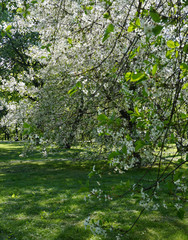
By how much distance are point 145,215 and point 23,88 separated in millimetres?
8314

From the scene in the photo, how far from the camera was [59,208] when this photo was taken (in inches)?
274

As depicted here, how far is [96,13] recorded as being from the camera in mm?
9008

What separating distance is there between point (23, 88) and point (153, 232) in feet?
29.6

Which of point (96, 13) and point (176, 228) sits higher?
point (96, 13)

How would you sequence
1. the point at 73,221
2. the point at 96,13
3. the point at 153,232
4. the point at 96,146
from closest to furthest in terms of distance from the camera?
the point at 153,232, the point at 73,221, the point at 96,13, the point at 96,146

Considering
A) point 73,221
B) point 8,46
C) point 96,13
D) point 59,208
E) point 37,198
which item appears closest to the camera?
point 73,221

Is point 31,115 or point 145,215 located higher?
point 31,115

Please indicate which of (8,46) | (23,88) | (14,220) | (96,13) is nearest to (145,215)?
(14,220)

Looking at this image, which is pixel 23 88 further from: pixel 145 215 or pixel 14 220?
pixel 145 215

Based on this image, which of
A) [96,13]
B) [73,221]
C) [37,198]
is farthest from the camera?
[96,13]

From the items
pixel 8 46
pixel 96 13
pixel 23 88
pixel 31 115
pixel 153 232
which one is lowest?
pixel 153 232

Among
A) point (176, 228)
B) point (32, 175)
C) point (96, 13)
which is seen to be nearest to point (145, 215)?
point (176, 228)

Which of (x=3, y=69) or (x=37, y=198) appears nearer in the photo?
(x=37, y=198)

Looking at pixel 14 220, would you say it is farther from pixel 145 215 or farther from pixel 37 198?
pixel 145 215
